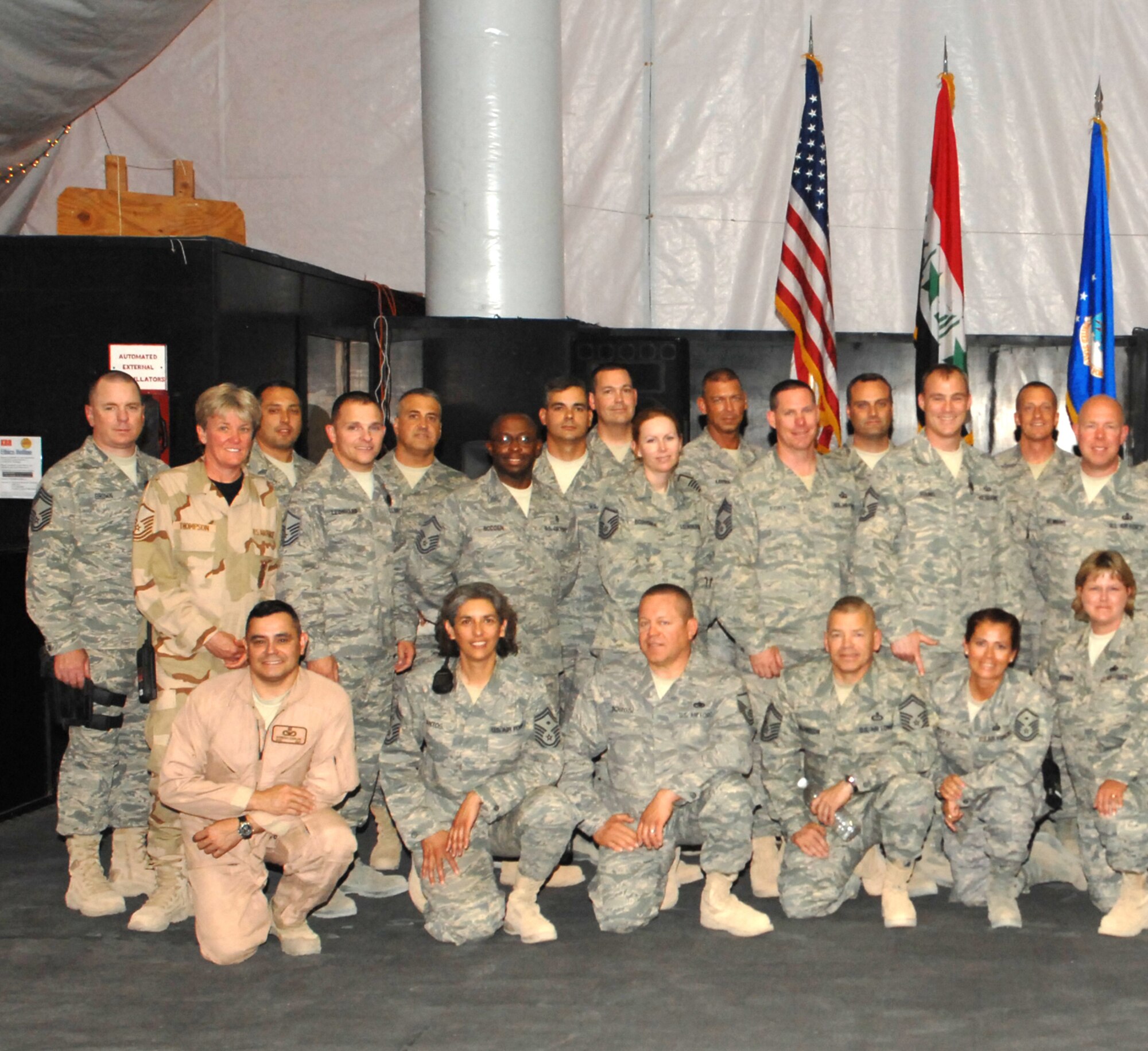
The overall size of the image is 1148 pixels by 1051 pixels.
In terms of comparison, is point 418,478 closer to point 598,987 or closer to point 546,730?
point 546,730

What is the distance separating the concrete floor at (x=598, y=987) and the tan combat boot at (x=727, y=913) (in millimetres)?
44

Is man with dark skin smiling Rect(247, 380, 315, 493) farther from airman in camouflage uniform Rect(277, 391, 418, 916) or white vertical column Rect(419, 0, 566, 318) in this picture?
white vertical column Rect(419, 0, 566, 318)

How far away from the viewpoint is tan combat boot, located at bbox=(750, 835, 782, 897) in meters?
3.99

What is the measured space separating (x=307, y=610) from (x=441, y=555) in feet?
1.67

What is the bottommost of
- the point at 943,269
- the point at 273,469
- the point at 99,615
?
the point at 99,615

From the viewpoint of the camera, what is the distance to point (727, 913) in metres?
3.67

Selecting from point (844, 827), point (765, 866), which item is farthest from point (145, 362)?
point (844, 827)

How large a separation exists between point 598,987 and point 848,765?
109 centimetres

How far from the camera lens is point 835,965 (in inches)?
133

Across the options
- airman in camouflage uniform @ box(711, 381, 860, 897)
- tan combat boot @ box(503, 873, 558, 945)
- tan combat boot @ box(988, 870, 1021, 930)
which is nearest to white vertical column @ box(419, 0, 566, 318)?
airman in camouflage uniform @ box(711, 381, 860, 897)

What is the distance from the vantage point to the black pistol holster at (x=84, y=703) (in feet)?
13.1

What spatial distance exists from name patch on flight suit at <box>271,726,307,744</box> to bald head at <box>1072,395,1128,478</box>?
2673mm

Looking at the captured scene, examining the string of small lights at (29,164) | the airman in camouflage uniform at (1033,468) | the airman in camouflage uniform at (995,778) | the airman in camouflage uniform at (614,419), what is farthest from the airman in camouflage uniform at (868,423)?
the string of small lights at (29,164)

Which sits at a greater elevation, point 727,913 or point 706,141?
point 706,141
